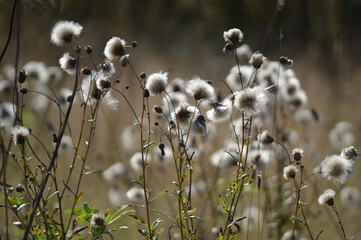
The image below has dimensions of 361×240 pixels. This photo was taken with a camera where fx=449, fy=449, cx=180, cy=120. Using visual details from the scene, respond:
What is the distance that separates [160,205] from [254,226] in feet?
2.15

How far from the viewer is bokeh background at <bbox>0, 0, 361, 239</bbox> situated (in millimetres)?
2477

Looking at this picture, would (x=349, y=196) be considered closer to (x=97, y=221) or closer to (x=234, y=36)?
(x=234, y=36)

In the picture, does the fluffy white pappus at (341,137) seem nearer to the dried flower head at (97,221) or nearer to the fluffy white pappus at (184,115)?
the fluffy white pappus at (184,115)

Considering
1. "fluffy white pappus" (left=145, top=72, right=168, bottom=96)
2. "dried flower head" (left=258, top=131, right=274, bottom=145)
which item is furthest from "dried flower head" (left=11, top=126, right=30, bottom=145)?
"dried flower head" (left=258, top=131, right=274, bottom=145)

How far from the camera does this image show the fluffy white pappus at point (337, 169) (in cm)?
135

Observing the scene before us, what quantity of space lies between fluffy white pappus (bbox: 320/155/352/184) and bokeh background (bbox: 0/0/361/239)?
37cm

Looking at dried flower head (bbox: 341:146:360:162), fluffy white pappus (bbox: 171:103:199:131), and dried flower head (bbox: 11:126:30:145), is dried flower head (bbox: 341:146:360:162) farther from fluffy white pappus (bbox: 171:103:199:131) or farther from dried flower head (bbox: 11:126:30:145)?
dried flower head (bbox: 11:126:30:145)

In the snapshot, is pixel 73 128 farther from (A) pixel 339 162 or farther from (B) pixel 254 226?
(A) pixel 339 162

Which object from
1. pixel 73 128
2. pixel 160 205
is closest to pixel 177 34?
pixel 73 128

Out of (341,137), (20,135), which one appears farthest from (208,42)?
(20,135)

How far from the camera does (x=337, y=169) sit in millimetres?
1368

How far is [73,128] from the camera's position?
14.2 feet

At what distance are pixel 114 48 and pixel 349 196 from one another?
6.71 feet

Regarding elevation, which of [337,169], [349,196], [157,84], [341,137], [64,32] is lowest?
[337,169]
